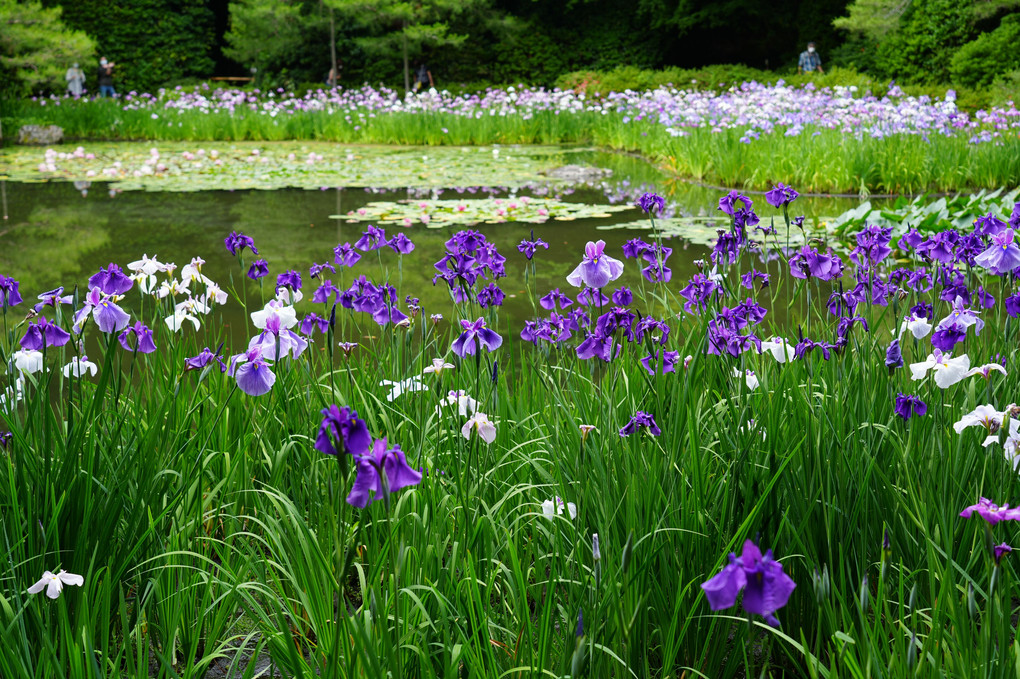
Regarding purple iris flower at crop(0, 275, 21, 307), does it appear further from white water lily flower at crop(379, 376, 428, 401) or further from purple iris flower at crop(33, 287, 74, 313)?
white water lily flower at crop(379, 376, 428, 401)

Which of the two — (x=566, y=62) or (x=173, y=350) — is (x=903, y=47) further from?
(x=173, y=350)

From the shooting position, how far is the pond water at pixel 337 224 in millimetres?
5270

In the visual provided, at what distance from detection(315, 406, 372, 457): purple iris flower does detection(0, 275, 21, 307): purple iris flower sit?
1228mm

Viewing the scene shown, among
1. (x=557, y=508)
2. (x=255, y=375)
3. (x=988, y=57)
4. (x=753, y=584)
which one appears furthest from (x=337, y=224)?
(x=988, y=57)

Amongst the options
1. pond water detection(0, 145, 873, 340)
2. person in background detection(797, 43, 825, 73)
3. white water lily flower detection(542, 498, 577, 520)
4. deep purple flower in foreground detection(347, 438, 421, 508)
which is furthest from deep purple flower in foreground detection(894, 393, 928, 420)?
person in background detection(797, 43, 825, 73)

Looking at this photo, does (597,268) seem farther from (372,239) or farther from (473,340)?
(372,239)

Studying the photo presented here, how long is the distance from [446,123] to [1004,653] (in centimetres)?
1268

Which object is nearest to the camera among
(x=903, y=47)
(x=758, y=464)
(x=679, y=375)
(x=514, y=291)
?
(x=758, y=464)

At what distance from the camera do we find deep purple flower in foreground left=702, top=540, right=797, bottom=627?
2.70 ft

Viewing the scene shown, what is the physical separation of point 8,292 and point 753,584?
1.75 metres

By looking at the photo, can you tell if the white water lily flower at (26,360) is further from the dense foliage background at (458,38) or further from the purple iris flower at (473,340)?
the dense foliage background at (458,38)

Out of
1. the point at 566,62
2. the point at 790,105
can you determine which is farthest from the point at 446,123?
the point at 566,62

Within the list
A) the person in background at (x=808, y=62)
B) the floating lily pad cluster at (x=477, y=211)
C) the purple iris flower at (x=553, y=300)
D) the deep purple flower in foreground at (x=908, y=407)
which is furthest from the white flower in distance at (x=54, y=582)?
the person in background at (x=808, y=62)

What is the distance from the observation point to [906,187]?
7441 millimetres
